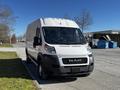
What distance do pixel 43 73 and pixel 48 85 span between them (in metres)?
0.87

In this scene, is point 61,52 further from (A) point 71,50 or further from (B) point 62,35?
(B) point 62,35

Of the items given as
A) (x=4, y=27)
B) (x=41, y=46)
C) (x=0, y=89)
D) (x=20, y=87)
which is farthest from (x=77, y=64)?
(x=4, y=27)

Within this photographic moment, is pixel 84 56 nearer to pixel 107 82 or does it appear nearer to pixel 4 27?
pixel 107 82

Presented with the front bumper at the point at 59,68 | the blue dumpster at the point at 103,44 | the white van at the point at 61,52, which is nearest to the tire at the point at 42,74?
the white van at the point at 61,52

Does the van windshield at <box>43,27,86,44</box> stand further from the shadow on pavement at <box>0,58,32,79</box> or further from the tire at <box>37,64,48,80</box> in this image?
the shadow on pavement at <box>0,58,32,79</box>

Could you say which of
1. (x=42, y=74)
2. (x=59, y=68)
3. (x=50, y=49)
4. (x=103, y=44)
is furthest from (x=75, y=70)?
(x=103, y=44)

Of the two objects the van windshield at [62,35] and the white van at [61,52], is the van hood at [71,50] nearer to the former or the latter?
the white van at [61,52]

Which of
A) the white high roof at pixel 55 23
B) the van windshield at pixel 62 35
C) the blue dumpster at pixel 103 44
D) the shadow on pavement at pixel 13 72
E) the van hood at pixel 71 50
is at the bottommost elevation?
the shadow on pavement at pixel 13 72

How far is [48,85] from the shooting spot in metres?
8.91

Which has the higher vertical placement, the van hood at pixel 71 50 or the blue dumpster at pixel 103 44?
the van hood at pixel 71 50

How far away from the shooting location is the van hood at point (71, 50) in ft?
29.9

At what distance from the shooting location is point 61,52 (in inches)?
359

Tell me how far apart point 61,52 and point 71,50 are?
425 millimetres

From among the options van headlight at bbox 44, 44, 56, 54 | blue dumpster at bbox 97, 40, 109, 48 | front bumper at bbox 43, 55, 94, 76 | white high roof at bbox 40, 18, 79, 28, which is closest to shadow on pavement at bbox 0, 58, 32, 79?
front bumper at bbox 43, 55, 94, 76
